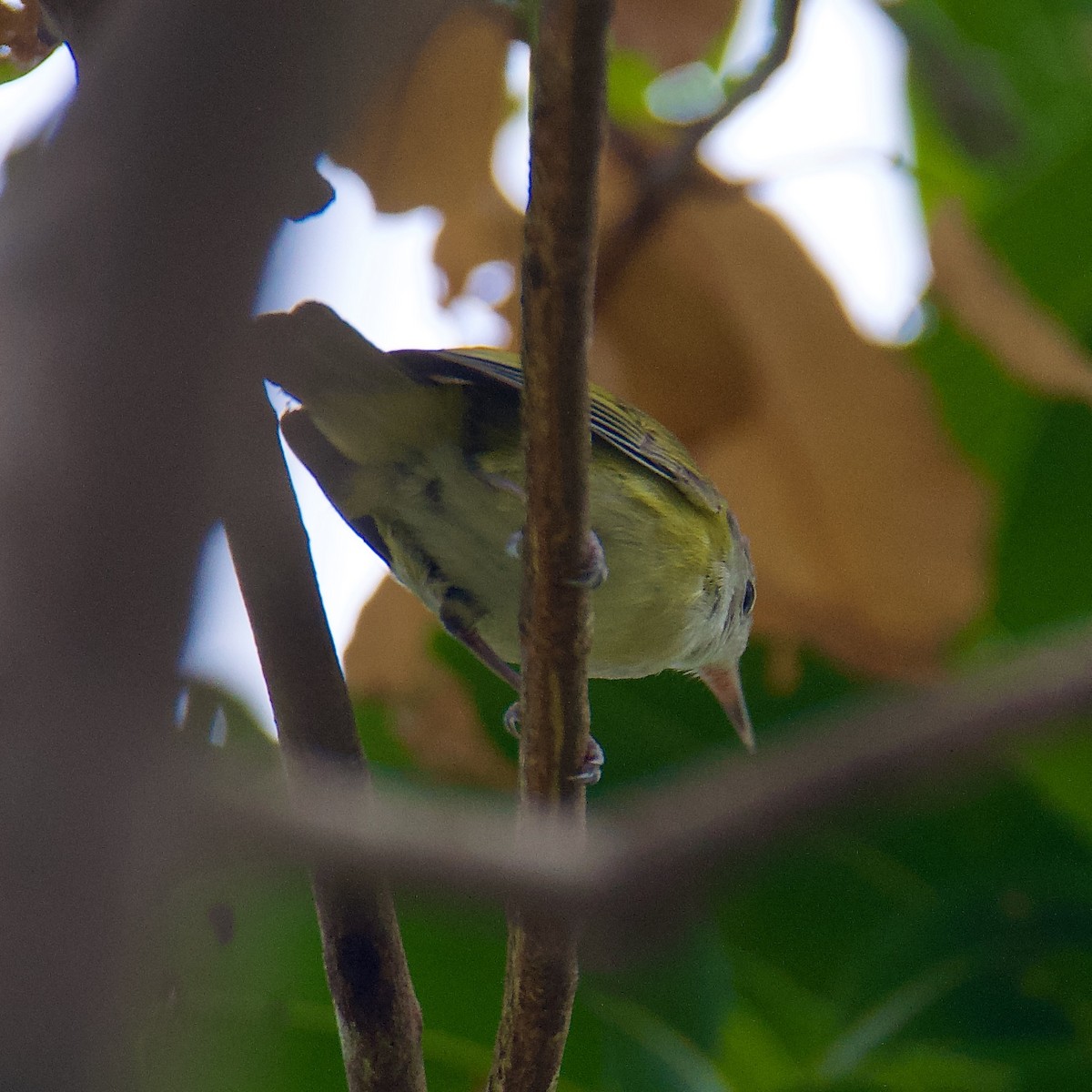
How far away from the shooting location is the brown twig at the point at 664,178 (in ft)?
6.50

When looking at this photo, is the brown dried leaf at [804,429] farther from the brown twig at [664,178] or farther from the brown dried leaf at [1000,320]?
the brown dried leaf at [1000,320]

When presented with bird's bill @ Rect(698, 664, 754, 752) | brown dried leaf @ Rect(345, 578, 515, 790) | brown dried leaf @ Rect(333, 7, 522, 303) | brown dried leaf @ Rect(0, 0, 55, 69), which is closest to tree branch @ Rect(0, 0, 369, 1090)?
brown dried leaf @ Rect(0, 0, 55, 69)

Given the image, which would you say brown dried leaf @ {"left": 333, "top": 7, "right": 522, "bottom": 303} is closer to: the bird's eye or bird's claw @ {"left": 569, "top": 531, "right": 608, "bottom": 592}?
bird's claw @ {"left": 569, "top": 531, "right": 608, "bottom": 592}

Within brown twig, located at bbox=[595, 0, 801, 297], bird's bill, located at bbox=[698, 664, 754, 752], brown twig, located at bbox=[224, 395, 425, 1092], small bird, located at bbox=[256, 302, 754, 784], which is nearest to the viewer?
brown twig, located at bbox=[224, 395, 425, 1092]

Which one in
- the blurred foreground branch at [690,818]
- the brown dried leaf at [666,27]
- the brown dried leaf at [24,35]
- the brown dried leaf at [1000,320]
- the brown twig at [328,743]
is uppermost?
the brown dried leaf at [666,27]

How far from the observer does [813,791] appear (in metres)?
0.43

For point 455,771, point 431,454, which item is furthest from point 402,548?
point 455,771

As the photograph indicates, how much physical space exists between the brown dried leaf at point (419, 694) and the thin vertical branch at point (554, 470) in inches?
45.5

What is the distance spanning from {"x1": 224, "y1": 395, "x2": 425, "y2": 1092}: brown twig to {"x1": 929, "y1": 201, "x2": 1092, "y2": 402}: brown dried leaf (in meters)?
1.48

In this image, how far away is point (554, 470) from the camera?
4.82ft

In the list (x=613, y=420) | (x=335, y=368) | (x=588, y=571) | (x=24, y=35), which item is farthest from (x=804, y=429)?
(x=24, y=35)

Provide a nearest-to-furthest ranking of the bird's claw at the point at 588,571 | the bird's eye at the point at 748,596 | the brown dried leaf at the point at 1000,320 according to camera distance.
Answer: the bird's claw at the point at 588,571
the brown dried leaf at the point at 1000,320
the bird's eye at the point at 748,596

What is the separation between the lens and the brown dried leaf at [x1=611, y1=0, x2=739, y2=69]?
2.50 metres

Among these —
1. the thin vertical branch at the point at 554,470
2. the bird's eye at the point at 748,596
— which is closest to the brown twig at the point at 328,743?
the thin vertical branch at the point at 554,470
